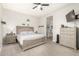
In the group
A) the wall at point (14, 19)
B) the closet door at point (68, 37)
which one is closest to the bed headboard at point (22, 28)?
the wall at point (14, 19)

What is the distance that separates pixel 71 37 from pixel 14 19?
3.36 metres

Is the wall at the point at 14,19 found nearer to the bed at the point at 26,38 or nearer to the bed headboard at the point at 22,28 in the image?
the bed headboard at the point at 22,28

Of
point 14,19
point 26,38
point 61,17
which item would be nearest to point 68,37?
point 61,17

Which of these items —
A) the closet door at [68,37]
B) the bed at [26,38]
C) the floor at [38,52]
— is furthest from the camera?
the closet door at [68,37]

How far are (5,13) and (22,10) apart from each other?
1.01 meters

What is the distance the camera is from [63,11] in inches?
149

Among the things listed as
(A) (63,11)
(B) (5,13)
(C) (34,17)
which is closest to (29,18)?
(C) (34,17)

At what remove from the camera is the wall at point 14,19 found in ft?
11.7

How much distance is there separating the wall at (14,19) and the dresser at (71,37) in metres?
1.84

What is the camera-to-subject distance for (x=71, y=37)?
3.08 m

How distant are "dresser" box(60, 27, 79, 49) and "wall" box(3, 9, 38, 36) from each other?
1.84 metres

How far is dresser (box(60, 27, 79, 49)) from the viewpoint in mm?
2934

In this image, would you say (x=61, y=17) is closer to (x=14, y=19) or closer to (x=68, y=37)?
(x=68, y=37)

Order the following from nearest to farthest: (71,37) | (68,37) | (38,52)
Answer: (38,52)
(71,37)
(68,37)
